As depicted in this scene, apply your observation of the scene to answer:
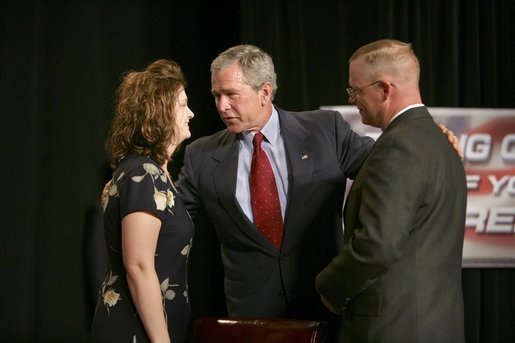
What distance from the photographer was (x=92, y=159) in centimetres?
435

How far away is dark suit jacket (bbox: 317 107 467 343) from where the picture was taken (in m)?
2.16

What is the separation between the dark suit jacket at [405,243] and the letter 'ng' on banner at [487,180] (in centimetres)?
200

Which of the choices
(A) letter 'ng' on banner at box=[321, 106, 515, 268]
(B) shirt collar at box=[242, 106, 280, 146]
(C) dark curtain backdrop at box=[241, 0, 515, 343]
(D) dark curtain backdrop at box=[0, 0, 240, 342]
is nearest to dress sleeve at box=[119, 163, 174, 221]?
(B) shirt collar at box=[242, 106, 280, 146]

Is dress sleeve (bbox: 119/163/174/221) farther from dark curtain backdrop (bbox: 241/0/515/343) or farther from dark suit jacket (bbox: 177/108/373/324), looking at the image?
dark curtain backdrop (bbox: 241/0/515/343)

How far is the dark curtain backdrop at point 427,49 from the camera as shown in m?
4.23

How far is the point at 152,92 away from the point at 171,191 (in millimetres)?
304

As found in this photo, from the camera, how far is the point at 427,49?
444cm

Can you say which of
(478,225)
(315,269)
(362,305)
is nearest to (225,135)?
(315,269)

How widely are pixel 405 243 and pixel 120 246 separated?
82 cm

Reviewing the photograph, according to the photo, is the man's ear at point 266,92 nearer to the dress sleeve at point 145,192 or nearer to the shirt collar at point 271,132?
the shirt collar at point 271,132

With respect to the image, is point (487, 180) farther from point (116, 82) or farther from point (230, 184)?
point (116, 82)

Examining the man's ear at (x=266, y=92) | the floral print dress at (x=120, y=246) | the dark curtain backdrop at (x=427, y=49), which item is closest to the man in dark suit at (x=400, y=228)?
the floral print dress at (x=120, y=246)

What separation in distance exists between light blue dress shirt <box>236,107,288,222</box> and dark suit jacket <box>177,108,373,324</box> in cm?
3

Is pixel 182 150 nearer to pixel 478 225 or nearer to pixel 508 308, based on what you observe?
pixel 478 225
